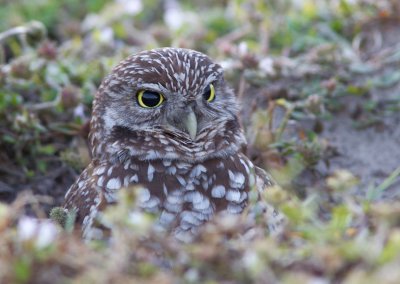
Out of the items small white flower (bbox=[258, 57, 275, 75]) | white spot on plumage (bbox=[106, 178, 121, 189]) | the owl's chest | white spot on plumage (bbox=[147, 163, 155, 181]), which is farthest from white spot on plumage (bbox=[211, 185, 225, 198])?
small white flower (bbox=[258, 57, 275, 75])

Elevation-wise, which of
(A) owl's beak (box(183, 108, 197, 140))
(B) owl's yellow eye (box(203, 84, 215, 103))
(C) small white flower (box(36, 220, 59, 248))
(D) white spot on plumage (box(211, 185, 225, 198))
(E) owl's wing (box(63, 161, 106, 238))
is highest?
(B) owl's yellow eye (box(203, 84, 215, 103))

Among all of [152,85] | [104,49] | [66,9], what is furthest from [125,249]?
[66,9]

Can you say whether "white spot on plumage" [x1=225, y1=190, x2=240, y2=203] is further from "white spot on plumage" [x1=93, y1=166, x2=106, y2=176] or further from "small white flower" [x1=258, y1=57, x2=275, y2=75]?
"small white flower" [x1=258, y1=57, x2=275, y2=75]

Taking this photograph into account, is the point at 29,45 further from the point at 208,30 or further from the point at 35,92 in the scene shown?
the point at 208,30

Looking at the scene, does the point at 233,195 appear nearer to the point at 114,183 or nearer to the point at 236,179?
the point at 236,179

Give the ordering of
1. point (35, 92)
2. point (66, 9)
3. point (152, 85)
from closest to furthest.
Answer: point (152, 85)
point (35, 92)
point (66, 9)

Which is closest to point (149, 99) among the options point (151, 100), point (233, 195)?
point (151, 100)

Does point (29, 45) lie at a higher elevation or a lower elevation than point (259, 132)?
higher

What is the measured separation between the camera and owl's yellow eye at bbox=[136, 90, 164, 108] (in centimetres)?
343

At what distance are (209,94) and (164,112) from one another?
0.86 feet

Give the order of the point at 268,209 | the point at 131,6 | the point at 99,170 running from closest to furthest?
the point at 268,209
the point at 99,170
the point at 131,6

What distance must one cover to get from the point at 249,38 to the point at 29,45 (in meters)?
1.70

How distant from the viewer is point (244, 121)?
177 inches

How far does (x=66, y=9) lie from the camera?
6727mm
